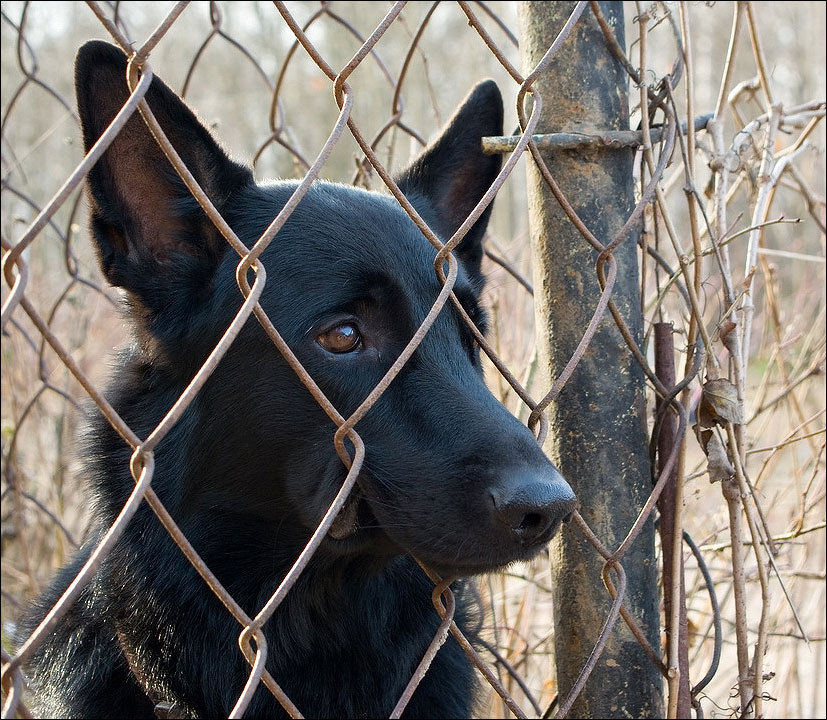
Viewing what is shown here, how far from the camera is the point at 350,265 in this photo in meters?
1.89

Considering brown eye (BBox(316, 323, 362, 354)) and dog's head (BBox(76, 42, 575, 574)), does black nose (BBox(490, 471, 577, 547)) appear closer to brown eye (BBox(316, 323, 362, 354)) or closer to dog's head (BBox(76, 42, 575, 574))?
dog's head (BBox(76, 42, 575, 574))

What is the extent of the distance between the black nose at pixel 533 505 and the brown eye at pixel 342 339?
0.50m

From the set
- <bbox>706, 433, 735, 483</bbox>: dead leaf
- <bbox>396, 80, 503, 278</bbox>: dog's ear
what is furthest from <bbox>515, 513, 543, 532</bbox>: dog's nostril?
<bbox>396, 80, 503, 278</bbox>: dog's ear

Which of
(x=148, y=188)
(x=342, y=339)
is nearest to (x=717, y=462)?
(x=342, y=339)

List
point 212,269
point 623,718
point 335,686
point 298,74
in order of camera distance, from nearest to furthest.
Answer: point 623,718 → point 212,269 → point 335,686 → point 298,74

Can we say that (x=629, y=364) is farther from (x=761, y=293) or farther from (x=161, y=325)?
(x=761, y=293)

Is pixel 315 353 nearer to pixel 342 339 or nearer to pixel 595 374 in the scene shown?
pixel 342 339

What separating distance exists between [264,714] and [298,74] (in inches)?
719

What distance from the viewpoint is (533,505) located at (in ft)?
4.89

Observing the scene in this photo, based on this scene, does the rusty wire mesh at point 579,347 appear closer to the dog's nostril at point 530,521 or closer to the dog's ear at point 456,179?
the dog's nostril at point 530,521

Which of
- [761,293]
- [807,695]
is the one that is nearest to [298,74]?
[761,293]

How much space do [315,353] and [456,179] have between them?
779 millimetres

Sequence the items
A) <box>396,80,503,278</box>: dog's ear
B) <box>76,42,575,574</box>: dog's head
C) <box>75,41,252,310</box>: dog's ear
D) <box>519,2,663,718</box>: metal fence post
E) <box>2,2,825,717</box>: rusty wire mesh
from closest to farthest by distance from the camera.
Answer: <box>2,2,825,717</box>: rusty wire mesh → <box>75,41,252,310</box>: dog's ear → <box>76,42,575,574</box>: dog's head → <box>519,2,663,718</box>: metal fence post → <box>396,80,503,278</box>: dog's ear

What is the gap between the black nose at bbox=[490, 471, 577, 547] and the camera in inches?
58.6
